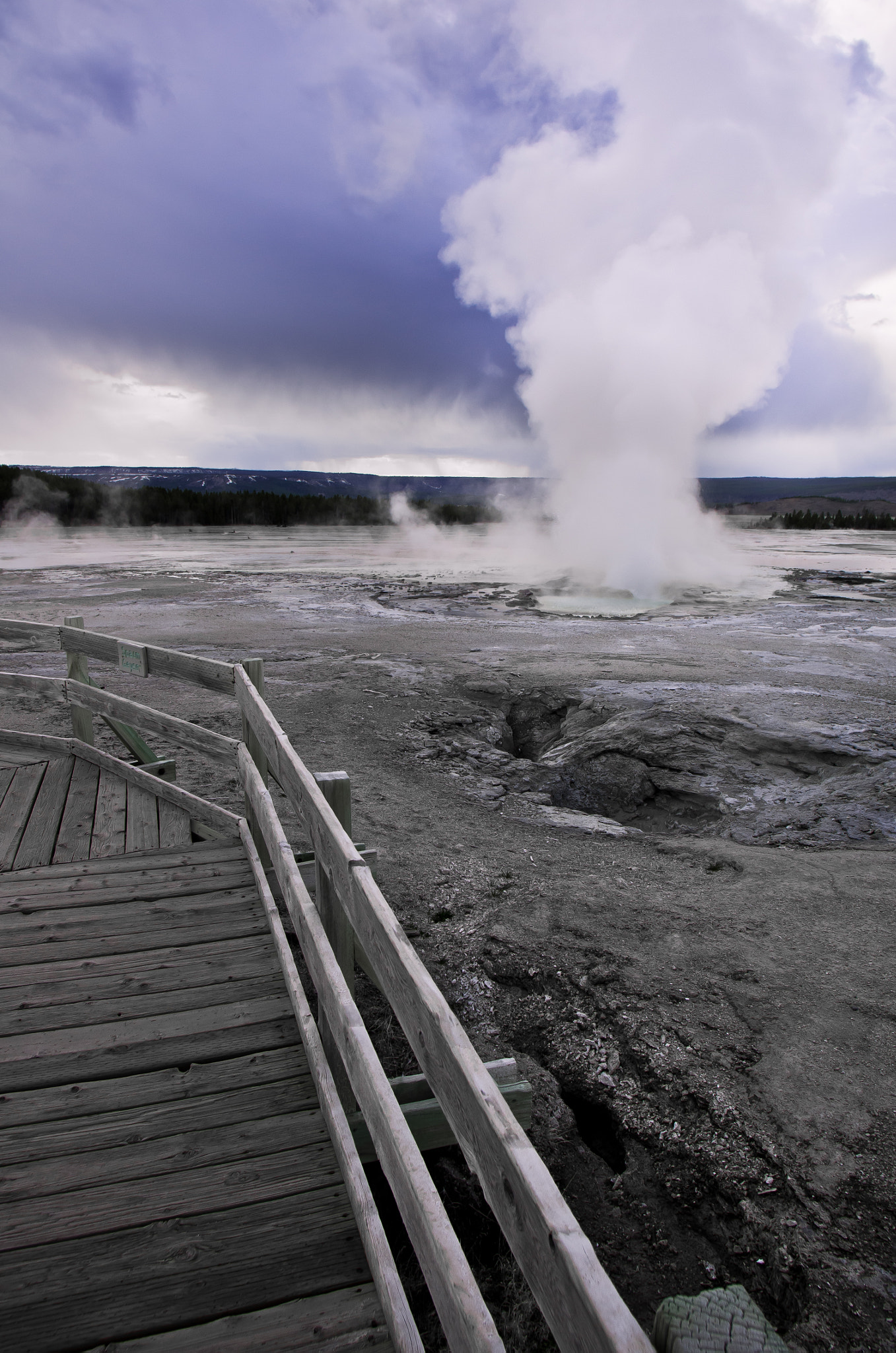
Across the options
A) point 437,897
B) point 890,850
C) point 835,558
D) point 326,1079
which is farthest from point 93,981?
point 835,558

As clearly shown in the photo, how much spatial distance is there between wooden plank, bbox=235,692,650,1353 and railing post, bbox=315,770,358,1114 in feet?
0.98

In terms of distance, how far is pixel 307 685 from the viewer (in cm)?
878

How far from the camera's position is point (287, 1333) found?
1599 mm

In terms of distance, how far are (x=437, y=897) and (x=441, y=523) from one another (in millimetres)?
60439

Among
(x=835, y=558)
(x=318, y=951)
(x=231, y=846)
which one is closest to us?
(x=318, y=951)

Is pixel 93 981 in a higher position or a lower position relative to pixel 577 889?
higher

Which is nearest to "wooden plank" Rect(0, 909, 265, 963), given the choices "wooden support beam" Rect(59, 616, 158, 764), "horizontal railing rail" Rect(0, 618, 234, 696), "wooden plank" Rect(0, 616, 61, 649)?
"horizontal railing rail" Rect(0, 618, 234, 696)

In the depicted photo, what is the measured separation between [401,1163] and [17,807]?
392 cm

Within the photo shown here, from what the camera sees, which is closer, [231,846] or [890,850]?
[231,846]

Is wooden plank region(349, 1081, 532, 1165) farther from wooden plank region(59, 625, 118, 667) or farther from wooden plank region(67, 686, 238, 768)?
wooden plank region(59, 625, 118, 667)

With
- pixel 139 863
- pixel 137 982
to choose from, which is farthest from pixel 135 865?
pixel 137 982

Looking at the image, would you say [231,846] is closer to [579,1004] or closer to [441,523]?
[579,1004]

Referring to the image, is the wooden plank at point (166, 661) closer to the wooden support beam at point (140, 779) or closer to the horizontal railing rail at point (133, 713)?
the horizontal railing rail at point (133, 713)

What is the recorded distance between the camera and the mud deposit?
7.57 ft
